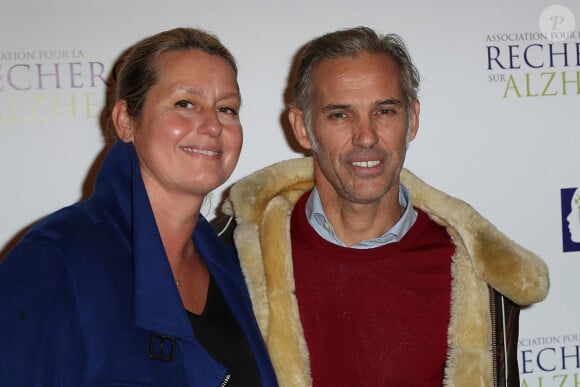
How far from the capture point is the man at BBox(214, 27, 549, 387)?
82.3 inches

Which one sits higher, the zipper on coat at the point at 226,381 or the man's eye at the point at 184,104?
the man's eye at the point at 184,104

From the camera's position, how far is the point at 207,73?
5.76ft

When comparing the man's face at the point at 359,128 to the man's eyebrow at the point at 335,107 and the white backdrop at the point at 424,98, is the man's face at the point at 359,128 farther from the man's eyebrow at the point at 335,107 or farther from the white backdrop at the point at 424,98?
the white backdrop at the point at 424,98

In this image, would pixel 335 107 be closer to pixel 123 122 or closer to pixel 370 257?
pixel 370 257

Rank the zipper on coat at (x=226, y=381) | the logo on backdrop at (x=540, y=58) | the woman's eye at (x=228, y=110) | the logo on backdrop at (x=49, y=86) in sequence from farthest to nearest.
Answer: the logo on backdrop at (x=540, y=58) < the logo on backdrop at (x=49, y=86) < the woman's eye at (x=228, y=110) < the zipper on coat at (x=226, y=381)

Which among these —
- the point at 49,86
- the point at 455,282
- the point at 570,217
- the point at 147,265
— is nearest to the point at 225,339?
the point at 147,265

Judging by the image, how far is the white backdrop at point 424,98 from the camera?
2.79 m

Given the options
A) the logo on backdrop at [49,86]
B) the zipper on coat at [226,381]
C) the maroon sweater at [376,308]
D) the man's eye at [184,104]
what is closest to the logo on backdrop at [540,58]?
the maroon sweater at [376,308]

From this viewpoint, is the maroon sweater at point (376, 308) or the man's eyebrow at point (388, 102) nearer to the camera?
the maroon sweater at point (376, 308)

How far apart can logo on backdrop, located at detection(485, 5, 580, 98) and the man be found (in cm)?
82

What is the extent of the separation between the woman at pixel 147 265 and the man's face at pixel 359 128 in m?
0.47

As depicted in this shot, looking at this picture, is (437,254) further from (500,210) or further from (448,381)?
(500,210)

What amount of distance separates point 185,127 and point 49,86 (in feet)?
4.24

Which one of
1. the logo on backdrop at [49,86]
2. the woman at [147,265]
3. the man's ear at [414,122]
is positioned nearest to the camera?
the woman at [147,265]
